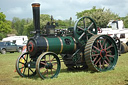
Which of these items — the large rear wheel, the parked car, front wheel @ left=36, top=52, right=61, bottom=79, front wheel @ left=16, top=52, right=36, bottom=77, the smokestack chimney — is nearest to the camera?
front wheel @ left=36, top=52, right=61, bottom=79

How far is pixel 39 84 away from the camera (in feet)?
24.4

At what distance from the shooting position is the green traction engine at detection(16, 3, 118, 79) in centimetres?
894

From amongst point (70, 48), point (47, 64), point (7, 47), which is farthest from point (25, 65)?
point (7, 47)

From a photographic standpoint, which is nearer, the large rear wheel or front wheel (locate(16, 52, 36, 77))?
front wheel (locate(16, 52, 36, 77))

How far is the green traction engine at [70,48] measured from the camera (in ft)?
29.3

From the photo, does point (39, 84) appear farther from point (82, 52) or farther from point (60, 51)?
point (82, 52)

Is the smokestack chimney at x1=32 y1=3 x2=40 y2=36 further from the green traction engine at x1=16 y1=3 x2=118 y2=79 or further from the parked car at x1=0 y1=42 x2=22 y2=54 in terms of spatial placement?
the parked car at x1=0 y1=42 x2=22 y2=54

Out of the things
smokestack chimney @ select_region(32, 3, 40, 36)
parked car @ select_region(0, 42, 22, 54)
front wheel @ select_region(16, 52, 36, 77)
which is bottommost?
parked car @ select_region(0, 42, 22, 54)

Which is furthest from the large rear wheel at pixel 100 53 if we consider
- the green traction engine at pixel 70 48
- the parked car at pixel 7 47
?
the parked car at pixel 7 47

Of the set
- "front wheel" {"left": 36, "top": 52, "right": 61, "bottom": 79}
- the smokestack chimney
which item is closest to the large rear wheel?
"front wheel" {"left": 36, "top": 52, "right": 61, "bottom": 79}

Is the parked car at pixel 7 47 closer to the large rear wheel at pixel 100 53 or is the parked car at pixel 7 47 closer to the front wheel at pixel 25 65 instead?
the front wheel at pixel 25 65

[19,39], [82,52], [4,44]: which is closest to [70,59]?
[82,52]

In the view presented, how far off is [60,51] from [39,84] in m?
2.33

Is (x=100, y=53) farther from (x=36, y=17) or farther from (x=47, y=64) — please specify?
(x=36, y=17)
